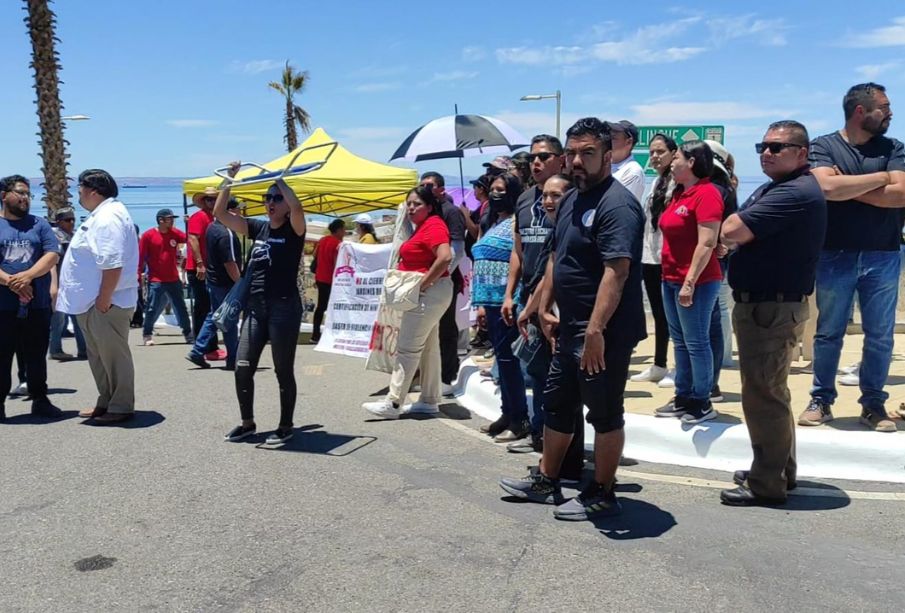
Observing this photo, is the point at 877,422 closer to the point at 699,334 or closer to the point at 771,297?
the point at 699,334

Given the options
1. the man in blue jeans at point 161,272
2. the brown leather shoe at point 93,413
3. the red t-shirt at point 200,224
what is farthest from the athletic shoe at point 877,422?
the man in blue jeans at point 161,272

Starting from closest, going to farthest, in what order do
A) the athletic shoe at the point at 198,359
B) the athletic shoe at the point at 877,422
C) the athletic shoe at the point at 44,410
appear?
the athletic shoe at the point at 877,422
the athletic shoe at the point at 44,410
the athletic shoe at the point at 198,359

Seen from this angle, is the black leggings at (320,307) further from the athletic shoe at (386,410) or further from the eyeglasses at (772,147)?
the eyeglasses at (772,147)

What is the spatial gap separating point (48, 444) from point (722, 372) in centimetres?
560

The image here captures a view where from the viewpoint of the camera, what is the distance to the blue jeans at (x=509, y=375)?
20.7ft

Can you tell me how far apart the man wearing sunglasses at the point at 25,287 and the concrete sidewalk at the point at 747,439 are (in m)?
3.89

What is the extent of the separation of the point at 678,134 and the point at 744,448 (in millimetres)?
5480

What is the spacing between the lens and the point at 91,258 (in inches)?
276

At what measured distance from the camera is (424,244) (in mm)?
7027

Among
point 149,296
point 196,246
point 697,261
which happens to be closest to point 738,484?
point 697,261

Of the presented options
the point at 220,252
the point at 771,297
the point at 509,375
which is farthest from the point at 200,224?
the point at 771,297

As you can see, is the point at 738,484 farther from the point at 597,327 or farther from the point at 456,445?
the point at 456,445

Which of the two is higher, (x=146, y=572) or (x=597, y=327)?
(x=597, y=327)

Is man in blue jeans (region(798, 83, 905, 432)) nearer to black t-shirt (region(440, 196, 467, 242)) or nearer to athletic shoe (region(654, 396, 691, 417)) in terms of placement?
athletic shoe (region(654, 396, 691, 417))
